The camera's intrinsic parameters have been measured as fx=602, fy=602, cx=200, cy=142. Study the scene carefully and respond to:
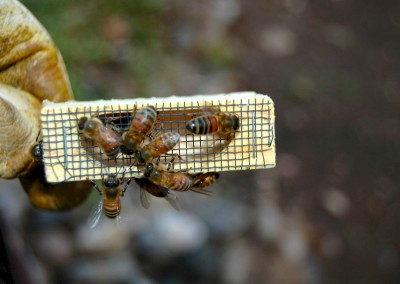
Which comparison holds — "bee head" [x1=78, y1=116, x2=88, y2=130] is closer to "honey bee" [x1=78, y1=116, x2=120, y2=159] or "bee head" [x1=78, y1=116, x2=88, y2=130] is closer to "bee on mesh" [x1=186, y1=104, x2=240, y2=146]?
"honey bee" [x1=78, y1=116, x2=120, y2=159]

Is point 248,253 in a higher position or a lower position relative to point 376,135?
lower

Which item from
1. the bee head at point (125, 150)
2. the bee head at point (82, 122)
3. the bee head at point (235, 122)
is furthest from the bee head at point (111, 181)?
the bee head at point (235, 122)

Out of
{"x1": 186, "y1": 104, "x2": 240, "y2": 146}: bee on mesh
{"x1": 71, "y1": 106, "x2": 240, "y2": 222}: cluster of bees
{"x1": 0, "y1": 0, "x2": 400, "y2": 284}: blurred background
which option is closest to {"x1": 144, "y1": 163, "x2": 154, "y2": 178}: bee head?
{"x1": 71, "y1": 106, "x2": 240, "y2": 222}: cluster of bees

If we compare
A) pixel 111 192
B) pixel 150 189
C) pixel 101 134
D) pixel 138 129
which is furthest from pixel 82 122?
pixel 150 189

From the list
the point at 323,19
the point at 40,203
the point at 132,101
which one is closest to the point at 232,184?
the point at 323,19

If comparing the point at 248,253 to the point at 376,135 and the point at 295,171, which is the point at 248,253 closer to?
the point at 295,171

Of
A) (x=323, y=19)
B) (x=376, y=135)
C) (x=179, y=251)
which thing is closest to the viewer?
(x=179, y=251)

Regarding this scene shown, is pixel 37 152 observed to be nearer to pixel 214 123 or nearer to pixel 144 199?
pixel 144 199
